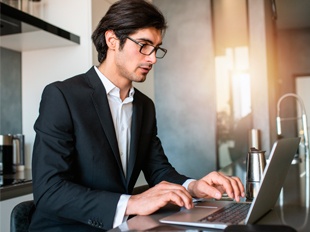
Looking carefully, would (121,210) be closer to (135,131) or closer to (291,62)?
(135,131)

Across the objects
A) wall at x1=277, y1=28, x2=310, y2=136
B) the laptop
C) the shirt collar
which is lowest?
the laptop

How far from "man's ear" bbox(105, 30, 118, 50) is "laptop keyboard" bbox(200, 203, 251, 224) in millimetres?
761

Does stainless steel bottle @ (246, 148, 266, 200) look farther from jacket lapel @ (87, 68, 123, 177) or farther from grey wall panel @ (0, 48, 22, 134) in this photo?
grey wall panel @ (0, 48, 22, 134)

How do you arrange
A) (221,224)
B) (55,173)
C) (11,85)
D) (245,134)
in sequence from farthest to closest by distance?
(245,134)
(11,85)
(55,173)
(221,224)

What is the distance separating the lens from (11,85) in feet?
8.80

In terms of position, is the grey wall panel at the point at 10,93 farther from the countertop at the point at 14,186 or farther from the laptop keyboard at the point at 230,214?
the laptop keyboard at the point at 230,214

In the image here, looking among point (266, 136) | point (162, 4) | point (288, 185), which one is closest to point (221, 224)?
point (288, 185)

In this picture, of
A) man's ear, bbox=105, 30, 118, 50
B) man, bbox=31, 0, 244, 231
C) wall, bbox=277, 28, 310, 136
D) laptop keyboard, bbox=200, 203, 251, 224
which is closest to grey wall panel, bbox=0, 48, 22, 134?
man, bbox=31, 0, 244, 231

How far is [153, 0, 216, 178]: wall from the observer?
4535 millimetres

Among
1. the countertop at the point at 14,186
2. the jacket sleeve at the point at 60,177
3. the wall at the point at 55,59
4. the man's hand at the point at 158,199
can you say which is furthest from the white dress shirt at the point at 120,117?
the wall at the point at 55,59

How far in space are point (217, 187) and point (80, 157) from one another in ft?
1.54

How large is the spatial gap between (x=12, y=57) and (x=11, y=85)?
195 mm

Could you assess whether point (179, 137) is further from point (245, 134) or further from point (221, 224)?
point (221, 224)

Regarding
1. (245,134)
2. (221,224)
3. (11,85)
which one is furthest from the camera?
(245,134)
